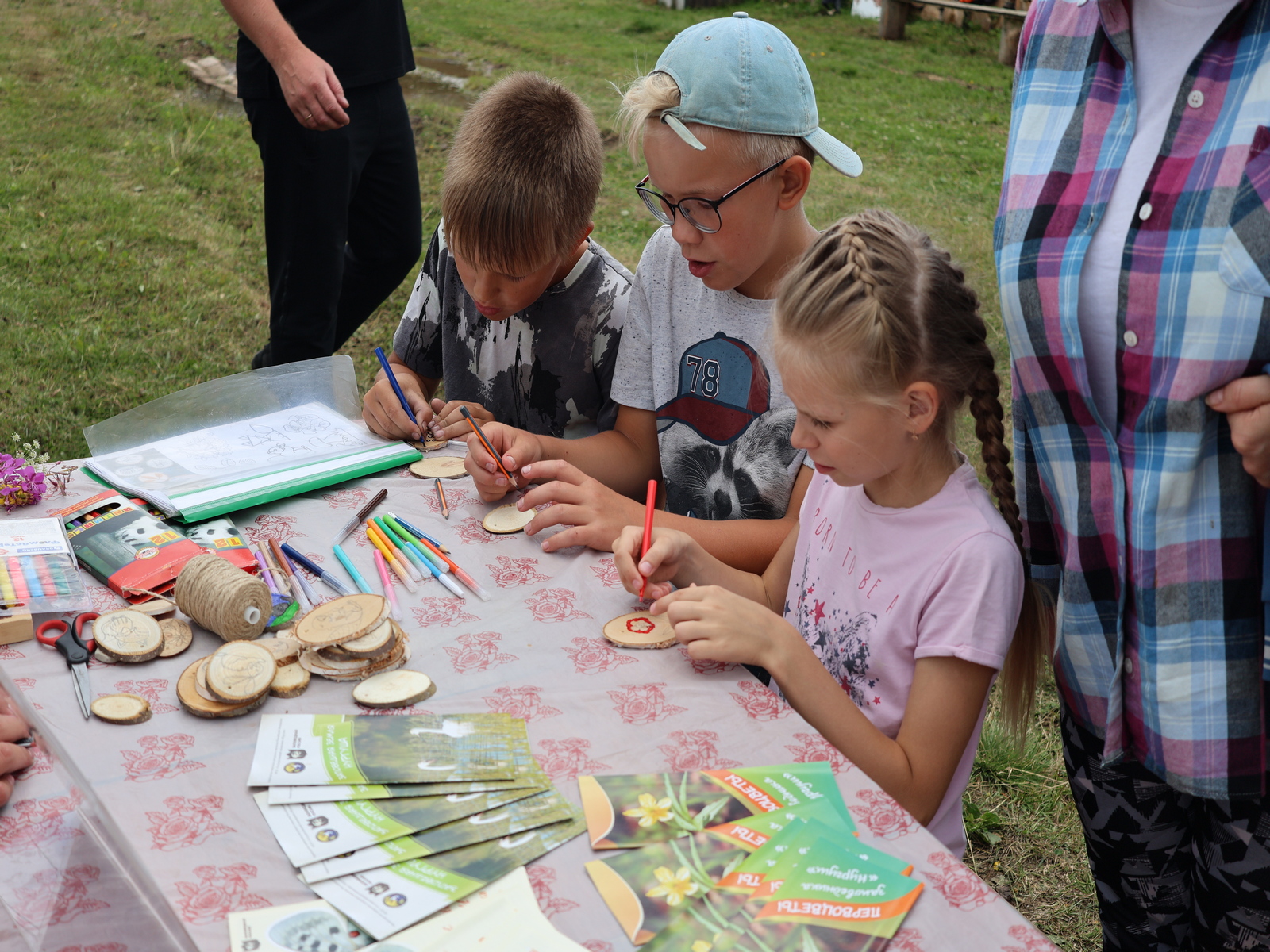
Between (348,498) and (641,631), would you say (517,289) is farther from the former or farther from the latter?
(641,631)

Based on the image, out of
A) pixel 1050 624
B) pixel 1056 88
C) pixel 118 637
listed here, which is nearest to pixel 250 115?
pixel 118 637

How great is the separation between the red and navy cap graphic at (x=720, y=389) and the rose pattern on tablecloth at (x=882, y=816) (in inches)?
33.1

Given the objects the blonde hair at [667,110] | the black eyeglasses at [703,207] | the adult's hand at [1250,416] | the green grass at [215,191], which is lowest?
the green grass at [215,191]

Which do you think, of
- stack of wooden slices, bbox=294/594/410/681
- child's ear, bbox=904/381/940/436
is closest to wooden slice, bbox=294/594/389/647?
stack of wooden slices, bbox=294/594/410/681

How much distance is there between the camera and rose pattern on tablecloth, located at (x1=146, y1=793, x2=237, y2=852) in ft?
3.12

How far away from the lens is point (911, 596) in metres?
1.32

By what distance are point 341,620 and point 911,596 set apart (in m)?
0.72

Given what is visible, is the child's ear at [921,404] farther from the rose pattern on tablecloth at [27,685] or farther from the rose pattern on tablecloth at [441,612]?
the rose pattern on tablecloth at [27,685]

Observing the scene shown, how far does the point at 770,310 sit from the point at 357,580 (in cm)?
83

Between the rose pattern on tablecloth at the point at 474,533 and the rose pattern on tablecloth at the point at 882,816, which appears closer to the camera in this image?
the rose pattern on tablecloth at the point at 882,816

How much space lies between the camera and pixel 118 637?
4.02ft

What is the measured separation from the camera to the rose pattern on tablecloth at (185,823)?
3.12 ft

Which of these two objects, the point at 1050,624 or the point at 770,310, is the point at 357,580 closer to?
the point at 770,310

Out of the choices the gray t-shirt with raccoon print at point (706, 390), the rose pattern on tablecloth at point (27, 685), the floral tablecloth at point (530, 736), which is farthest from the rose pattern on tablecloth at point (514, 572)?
the rose pattern on tablecloth at point (27, 685)
